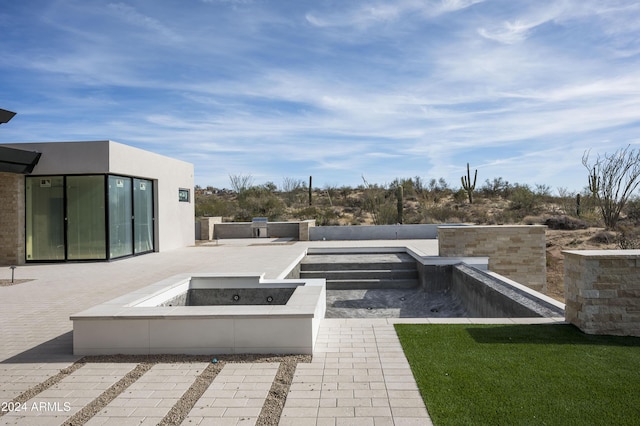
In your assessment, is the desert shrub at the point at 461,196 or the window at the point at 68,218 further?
the desert shrub at the point at 461,196

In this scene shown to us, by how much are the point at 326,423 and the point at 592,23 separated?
12143mm

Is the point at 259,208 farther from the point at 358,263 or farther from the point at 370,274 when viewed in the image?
the point at 370,274

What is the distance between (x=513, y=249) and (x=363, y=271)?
12.1 feet

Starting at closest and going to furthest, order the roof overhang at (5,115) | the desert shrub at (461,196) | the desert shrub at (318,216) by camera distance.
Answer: the roof overhang at (5,115) → the desert shrub at (318,216) → the desert shrub at (461,196)

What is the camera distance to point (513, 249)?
11008 mm

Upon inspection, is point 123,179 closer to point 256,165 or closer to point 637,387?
point 637,387

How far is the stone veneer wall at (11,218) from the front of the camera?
40.7 ft

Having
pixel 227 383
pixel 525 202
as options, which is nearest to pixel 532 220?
pixel 525 202

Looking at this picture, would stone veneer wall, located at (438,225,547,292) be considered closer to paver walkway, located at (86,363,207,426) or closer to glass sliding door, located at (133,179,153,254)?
paver walkway, located at (86,363,207,426)

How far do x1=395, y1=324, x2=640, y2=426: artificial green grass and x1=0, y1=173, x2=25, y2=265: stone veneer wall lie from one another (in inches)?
459

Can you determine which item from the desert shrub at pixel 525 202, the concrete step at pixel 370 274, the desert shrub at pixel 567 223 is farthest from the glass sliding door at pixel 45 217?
the desert shrub at pixel 525 202

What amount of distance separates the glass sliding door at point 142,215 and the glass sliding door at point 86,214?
139 cm

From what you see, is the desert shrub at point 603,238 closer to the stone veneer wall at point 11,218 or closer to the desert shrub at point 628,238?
the desert shrub at point 628,238

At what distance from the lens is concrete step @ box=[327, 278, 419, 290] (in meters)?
11.2
